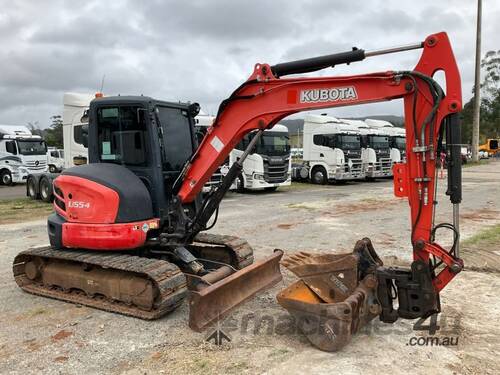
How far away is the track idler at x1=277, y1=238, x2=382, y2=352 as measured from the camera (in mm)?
4086

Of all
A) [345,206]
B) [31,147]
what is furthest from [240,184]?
[31,147]

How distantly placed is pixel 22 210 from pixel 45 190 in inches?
68.7

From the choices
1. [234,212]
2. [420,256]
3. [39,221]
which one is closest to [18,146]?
[39,221]

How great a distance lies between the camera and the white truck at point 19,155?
22.7 m

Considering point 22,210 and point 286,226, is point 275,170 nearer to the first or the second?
point 286,226

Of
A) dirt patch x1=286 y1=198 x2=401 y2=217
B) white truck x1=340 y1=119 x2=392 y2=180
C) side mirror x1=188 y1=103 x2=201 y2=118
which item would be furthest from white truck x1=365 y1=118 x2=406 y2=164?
side mirror x1=188 y1=103 x2=201 y2=118

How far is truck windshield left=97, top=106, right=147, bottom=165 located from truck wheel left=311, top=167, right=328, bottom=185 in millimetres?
17763

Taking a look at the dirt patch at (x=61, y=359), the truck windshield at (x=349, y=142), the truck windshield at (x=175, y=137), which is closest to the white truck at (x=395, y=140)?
the truck windshield at (x=349, y=142)

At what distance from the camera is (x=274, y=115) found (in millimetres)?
5008

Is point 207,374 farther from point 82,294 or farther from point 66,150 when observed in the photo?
point 66,150

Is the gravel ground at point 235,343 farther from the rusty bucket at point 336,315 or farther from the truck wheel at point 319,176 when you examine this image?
the truck wheel at point 319,176

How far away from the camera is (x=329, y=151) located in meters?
22.5

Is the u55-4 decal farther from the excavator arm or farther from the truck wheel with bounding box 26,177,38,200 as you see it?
the truck wheel with bounding box 26,177,38,200

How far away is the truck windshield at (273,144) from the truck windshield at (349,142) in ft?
13.7
